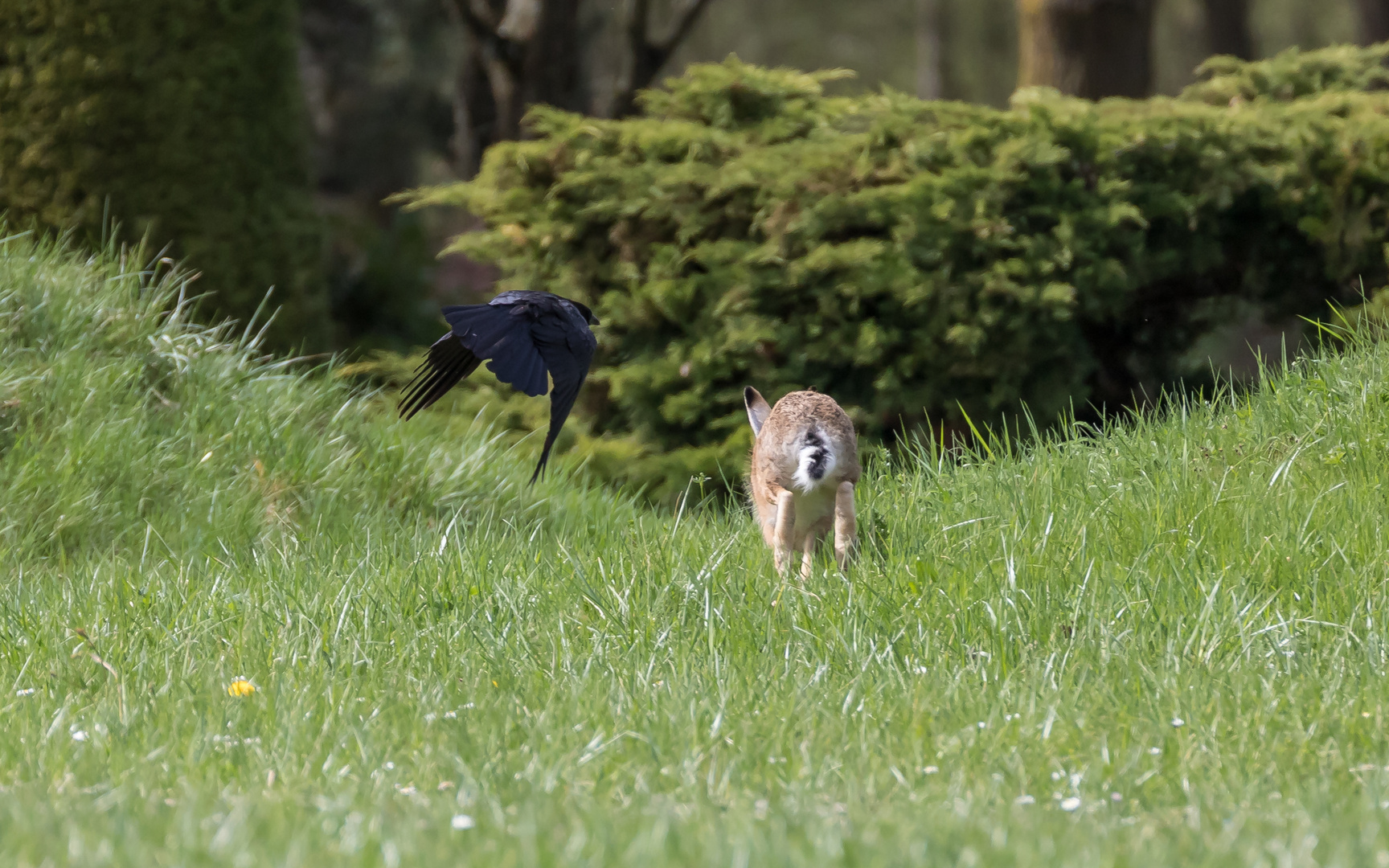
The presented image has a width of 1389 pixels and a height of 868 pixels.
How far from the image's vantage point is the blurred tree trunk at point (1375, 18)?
14.5m

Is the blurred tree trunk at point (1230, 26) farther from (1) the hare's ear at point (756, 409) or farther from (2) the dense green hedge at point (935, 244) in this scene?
(1) the hare's ear at point (756, 409)

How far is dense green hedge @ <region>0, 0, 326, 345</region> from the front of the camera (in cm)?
859

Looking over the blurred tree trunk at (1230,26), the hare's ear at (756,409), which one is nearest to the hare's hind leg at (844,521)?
the hare's ear at (756,409)

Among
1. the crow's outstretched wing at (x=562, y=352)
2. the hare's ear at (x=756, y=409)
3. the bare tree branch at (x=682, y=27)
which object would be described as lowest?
the hare's ear at (x=756, y=409)

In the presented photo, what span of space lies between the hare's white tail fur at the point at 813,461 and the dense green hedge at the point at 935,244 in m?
2.34

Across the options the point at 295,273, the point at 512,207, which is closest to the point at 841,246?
the point at 512,207

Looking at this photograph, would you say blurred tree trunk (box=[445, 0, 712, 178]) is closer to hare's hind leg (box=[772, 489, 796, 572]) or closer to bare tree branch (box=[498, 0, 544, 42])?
bare tree branch (box=[498, 0, 544, 42])

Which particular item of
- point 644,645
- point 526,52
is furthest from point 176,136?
point 644,645

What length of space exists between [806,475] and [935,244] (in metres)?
3.07

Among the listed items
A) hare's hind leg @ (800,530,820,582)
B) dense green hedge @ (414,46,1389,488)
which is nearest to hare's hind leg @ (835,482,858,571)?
hare's hind leg @ (800,530,820,582)

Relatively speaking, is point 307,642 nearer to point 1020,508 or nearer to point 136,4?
point 1020,508

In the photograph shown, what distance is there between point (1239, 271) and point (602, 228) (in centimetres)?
365

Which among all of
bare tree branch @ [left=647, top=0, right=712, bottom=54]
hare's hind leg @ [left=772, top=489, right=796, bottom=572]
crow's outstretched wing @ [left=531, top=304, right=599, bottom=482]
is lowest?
hare's hind leg @ [left=772, top=489, right=796, bottom=572]

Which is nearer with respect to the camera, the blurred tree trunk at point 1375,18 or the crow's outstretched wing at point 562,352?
the crow's outstretched wing at point 562,352
